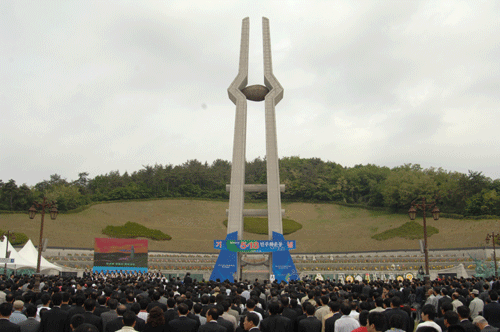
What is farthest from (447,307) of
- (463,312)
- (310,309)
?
(310,309)

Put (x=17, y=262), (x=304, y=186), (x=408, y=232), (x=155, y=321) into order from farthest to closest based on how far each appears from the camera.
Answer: (x=304, y=186), (x=408, y=232), (x=17, y=262), (x=155, y=321)

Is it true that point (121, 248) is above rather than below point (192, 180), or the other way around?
below

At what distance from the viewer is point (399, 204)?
189ft

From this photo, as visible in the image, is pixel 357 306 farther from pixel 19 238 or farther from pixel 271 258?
pixel 19 238

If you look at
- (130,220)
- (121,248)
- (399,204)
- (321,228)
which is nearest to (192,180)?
(130,220)

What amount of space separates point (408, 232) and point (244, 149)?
88.6 ft

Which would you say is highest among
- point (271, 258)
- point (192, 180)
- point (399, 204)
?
point (192, 180)

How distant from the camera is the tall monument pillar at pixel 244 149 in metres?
29.0

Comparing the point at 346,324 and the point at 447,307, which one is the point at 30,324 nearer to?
the point at 346,324

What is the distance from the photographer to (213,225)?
56.3 metres

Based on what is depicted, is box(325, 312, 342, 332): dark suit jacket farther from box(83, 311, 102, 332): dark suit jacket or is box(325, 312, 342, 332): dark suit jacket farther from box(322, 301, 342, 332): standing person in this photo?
box(83, 311, 102, 332): dark suit jacket

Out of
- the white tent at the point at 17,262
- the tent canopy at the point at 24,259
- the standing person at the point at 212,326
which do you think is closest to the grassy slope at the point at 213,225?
the tent canopy at the point at 24,259

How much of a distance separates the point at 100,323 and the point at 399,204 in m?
56.3

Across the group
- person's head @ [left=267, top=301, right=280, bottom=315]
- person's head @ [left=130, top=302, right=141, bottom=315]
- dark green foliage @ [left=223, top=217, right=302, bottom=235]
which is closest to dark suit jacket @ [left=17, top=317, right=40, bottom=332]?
person's head @ [left=130, top=302, right=141, bottom=315]
